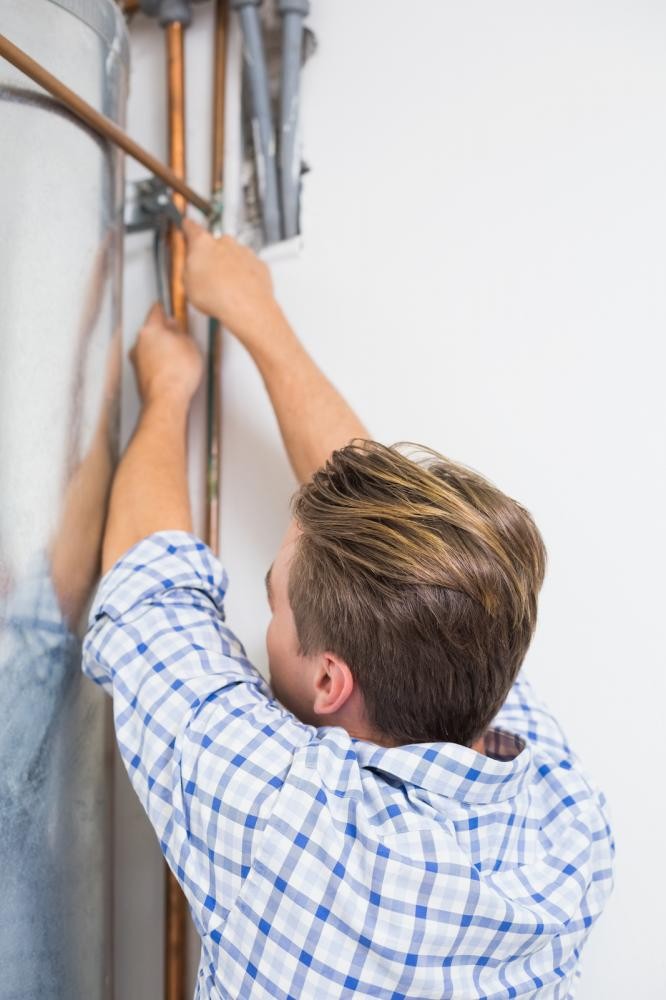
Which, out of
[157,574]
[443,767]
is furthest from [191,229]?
[443,767]

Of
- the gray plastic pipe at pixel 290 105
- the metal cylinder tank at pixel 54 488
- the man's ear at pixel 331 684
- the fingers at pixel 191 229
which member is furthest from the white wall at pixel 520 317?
the man's ear at pixel 331 684

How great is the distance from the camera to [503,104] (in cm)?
109

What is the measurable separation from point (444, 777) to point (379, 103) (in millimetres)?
893

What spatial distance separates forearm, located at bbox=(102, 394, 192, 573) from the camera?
896 millimetres

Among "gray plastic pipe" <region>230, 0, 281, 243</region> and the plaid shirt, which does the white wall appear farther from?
the plaid shirt

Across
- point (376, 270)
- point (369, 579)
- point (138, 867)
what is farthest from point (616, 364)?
point (138, 867)

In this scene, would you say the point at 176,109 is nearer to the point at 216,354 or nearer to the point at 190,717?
the point at 216,354

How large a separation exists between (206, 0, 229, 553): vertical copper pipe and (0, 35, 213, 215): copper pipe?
0.12m

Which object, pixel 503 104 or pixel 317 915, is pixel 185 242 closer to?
pixel 503 104

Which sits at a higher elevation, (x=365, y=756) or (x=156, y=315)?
(x=156, y=315)

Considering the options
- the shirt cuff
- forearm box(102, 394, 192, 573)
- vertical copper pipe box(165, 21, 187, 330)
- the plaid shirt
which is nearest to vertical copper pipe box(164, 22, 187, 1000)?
vertical copper pipe box(165, 21, 187, 330)

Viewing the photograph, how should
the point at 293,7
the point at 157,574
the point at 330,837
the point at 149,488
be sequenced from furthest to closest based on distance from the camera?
the point at 293,7 → the point at 149,488 → the point at 157,574 → the point at 330,837

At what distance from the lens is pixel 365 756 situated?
0.71 m

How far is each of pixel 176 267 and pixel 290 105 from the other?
10.6 inches
